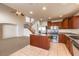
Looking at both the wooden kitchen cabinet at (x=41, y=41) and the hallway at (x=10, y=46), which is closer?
the hallway at (x=10, y=46)

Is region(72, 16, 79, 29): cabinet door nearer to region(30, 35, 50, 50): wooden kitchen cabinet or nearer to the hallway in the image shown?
region(30, 35, 50, 50): wooden kitchen cabinet

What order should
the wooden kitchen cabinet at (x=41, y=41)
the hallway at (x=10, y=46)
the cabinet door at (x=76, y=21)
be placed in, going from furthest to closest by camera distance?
the wooden kitchen cabinet at (x=41, y=41), the cabinet door at (x=76, y=21), the hallway at (x=10, y=46)

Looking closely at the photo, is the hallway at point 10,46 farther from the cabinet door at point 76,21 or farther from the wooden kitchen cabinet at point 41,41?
the cabinet door at point 76,21

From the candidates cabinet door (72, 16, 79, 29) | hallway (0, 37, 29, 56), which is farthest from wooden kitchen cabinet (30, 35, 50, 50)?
cabinet door (72, 16, 79, 29)

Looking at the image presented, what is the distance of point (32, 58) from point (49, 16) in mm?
3653

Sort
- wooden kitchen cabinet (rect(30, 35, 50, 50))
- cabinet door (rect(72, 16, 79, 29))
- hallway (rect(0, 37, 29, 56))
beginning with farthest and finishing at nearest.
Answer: wooden kitchen cabinet (rect(30, 35, 50, 50)) < cabinet door (rect(72, 16, 79, 29)) < hallway (rect(0, 37, 29, 56))

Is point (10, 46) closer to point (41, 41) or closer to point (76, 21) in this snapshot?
point (41, 41)

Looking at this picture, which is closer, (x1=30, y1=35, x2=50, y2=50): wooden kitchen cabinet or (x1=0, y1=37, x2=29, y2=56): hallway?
(x1=0, y1=37, x2=29, y2=56): hallway

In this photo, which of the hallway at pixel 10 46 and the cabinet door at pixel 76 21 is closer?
the hallway at pixel 10 46

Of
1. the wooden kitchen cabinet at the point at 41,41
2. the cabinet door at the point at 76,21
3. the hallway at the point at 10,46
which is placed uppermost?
the cabinet door at the point at 76,21

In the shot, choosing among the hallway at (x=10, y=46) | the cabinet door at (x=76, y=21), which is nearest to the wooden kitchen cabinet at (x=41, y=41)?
the hallway at (x=10, y=46)

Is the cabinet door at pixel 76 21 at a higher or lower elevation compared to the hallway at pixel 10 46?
higher

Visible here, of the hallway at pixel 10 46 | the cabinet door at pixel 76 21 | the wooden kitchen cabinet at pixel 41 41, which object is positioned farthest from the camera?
the wooden kitchen cabinet at pixel 41 41

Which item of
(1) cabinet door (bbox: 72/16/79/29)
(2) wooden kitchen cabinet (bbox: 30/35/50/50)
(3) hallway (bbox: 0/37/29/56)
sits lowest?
(3) hallway (bbox: 0/37/29/56)
